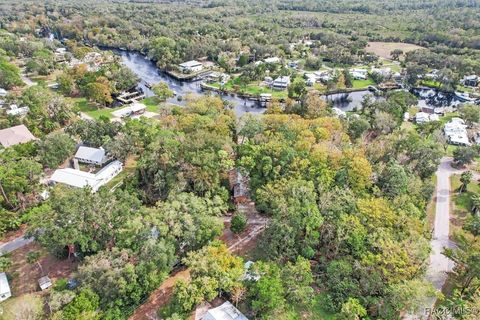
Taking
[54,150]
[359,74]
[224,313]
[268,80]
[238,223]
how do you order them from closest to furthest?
[224,313], [238,223], [54,150], [268,80], [359,74]

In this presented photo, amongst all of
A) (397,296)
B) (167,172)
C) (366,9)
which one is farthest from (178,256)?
(366,9)

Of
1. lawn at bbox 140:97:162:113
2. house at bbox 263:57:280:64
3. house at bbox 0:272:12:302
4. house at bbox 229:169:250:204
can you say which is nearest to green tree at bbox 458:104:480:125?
house at bbox 229:169:250:204

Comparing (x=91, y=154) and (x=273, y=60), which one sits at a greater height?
(x=273, y=60)

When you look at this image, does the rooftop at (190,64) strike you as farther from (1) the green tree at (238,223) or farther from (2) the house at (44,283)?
(2) the house at (44,283)

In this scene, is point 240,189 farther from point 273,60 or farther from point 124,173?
point 273,60

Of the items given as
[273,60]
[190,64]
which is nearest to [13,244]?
[190,64]

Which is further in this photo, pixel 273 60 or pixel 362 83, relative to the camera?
pixel 273 60

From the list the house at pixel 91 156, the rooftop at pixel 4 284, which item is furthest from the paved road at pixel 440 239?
the house at pixel 91 156
